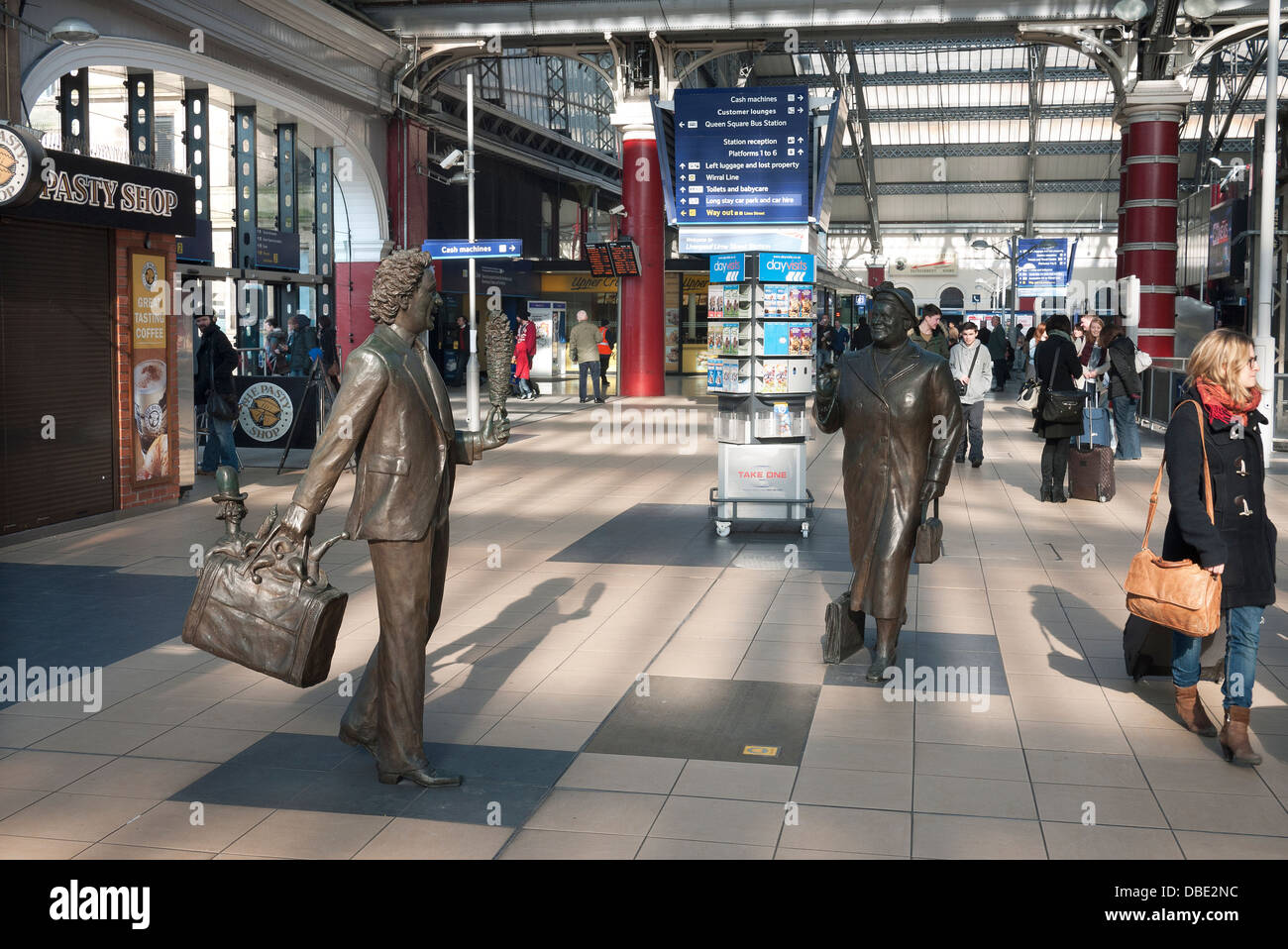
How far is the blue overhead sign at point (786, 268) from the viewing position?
1033cm

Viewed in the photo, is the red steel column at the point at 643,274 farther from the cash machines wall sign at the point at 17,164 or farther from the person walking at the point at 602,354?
the cash machines wall sign at the point at 17,164

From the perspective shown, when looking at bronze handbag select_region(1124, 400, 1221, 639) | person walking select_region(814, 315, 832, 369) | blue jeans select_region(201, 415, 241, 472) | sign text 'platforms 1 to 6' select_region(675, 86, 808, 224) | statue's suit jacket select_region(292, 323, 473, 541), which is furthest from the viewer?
person walking select_region(814, 315, 832, 369)

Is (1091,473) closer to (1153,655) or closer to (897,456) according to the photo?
(1153,655)

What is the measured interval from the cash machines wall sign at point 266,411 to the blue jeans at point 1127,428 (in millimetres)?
9462

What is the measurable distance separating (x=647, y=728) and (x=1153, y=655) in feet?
7.81

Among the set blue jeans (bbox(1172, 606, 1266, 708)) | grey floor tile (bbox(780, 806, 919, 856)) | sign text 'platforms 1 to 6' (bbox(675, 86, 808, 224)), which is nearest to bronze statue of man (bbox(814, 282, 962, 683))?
blue jeans (bbox(1172, 606, 1266, 708))

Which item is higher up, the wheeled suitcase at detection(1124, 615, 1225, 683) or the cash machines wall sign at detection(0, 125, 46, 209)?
the cash machines wall sign at detection(0, 125, 46, 209)

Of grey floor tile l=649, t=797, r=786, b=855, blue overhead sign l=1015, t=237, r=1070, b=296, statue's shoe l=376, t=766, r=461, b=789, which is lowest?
grey floor tile l=649, t=797, r=786, b=855

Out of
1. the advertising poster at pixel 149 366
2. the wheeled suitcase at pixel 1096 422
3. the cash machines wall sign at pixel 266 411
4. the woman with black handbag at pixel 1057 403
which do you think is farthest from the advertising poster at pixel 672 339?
the advertising poster at pixel 149 366

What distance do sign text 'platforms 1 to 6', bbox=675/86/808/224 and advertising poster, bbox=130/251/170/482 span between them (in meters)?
4.61

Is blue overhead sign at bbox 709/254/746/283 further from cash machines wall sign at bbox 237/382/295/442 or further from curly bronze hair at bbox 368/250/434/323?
cash machines wall sign at bbox 237/382/295/442

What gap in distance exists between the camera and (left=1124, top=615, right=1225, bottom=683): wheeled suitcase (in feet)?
19.8

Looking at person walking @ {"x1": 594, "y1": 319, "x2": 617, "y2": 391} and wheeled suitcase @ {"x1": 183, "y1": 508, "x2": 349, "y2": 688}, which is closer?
wheeled suitcase @ {"x1": 183, "y1": 508, "x2": 349, "y2": 688}
